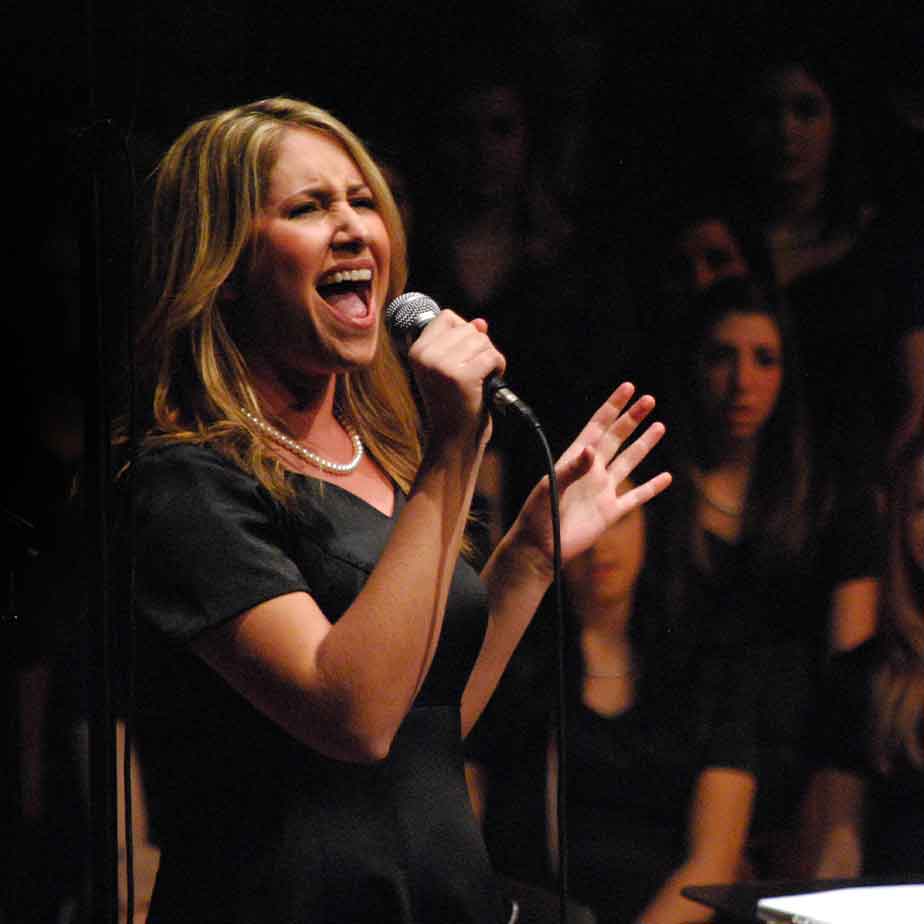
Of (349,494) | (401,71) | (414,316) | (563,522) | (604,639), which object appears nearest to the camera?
(414,316)

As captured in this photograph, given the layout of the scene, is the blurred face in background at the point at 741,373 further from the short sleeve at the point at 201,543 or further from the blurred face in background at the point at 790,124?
the short sleeve at the point at 201,543

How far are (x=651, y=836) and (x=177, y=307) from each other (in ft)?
3.62

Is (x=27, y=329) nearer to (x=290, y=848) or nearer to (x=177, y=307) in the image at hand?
(x=177, y=307)

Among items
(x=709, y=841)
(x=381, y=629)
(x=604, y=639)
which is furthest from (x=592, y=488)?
(x=709, y=841)

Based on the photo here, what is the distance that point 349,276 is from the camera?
147cm

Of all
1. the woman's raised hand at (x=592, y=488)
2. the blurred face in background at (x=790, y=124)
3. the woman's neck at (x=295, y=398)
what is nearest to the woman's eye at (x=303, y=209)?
the woman's neck at (x=295, y=398)

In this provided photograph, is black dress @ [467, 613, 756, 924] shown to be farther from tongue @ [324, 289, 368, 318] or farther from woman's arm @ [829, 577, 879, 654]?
tongue @ [324, 289, 368, 318]

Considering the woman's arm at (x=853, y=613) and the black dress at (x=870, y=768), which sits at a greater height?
the woman's arm at (x=853, y=613)

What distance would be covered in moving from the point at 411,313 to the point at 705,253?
2.84 ft

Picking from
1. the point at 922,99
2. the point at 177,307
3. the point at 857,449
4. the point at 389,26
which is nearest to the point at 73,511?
the point at 177,307

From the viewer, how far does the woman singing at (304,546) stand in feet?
4.04

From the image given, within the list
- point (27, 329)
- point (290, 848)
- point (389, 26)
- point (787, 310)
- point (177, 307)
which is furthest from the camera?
point (787, 310)

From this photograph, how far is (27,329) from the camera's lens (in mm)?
1774

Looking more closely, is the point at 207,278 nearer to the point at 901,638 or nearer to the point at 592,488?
the point at 592,488
